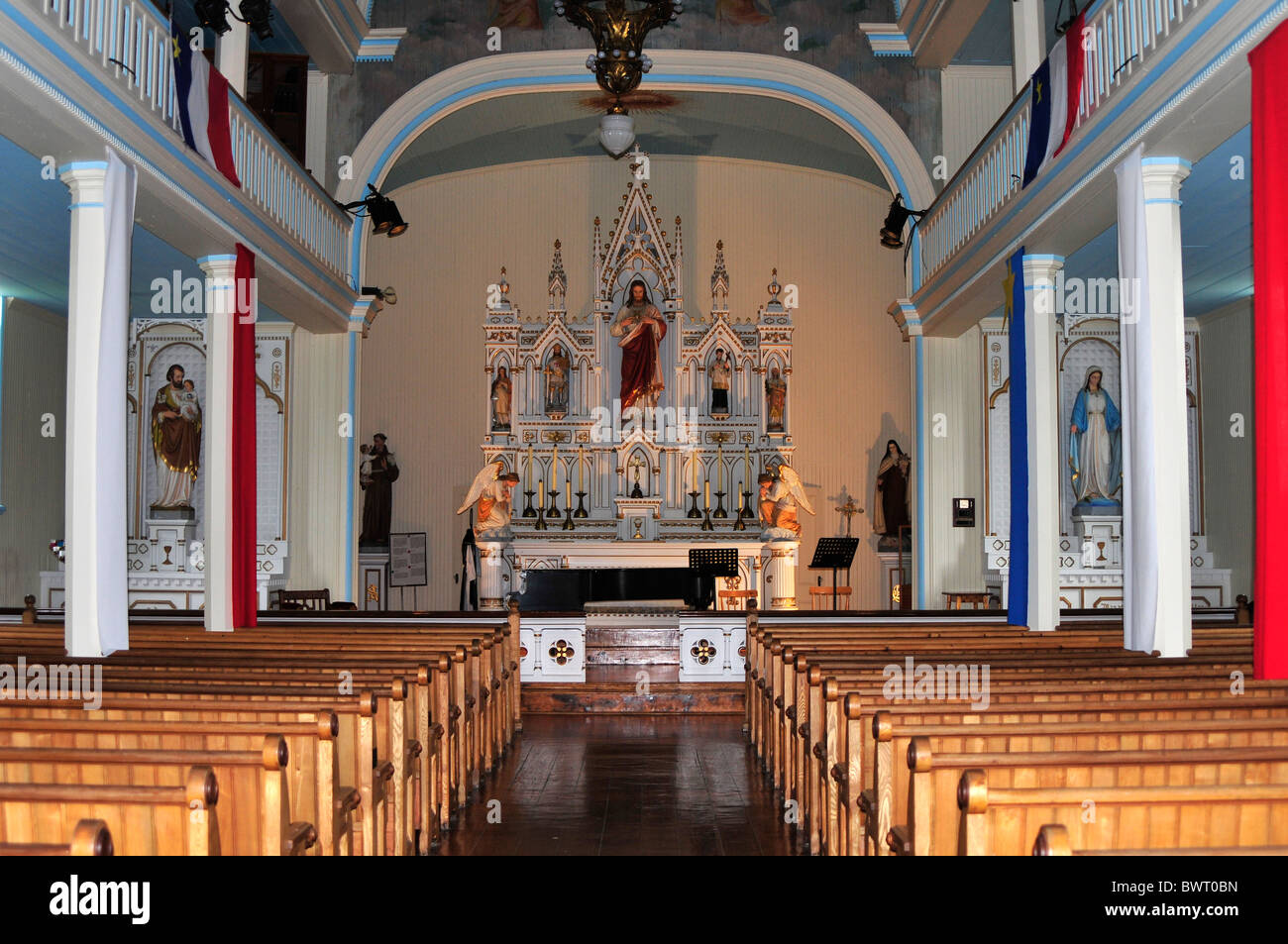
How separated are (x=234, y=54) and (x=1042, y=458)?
24.6ft

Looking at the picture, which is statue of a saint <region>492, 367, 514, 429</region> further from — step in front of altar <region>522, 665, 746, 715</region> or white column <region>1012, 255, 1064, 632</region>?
white column <region>1012, 255, 1064, 632</region>

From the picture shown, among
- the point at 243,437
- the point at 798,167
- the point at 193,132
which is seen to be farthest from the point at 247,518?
the point at 798,167

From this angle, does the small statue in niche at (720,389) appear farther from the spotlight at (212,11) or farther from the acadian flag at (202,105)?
the spotlight at (212,11)

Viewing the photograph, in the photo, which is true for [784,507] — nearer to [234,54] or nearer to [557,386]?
[557,386]

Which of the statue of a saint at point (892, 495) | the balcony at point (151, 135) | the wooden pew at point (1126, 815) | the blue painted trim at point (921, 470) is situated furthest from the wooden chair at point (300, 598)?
the wooden pew at point (1126, 815)

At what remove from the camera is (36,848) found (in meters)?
2.16

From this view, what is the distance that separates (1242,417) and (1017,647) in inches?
300

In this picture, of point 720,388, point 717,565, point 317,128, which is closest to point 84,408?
point 717,565

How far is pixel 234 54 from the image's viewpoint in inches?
387

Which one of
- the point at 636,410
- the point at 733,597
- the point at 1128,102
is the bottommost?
the point at 733,597

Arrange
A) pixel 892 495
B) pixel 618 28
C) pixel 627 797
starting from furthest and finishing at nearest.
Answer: pixel 892 495, pixel 618 28, pixel 627 797

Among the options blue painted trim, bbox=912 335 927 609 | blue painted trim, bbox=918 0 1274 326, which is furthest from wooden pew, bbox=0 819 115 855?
blue painted trim, bbox=912 335 927 609

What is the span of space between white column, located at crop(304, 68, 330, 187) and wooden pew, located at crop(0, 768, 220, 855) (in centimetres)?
1155
